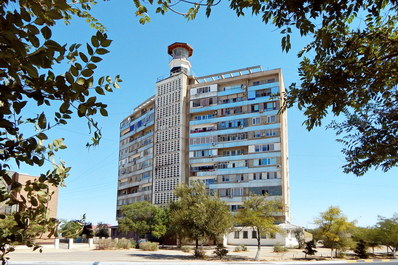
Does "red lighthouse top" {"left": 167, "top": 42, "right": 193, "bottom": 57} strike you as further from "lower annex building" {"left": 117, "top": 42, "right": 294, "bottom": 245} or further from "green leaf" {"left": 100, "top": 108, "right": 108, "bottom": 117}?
"green leaf" {"left": 100, "top": 108, "right": 108, "bottom": 117}

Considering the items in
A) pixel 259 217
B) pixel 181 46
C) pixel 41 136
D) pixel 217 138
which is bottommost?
pixel 259 217

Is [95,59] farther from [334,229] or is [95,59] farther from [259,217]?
[334,229]

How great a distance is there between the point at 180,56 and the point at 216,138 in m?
24.1

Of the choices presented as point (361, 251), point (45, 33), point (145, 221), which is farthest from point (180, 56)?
point (45, 33)

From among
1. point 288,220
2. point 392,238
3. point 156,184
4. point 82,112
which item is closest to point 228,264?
point 392,238

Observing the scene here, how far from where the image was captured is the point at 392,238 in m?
43.3

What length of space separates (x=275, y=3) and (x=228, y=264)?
2878cm

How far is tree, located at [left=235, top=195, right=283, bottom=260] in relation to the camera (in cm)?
3603

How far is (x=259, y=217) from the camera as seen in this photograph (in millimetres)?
36750

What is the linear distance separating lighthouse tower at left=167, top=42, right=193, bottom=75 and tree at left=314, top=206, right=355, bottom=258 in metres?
47.7

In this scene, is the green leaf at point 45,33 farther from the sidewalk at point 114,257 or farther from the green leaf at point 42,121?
the sidewalk at point 114,257

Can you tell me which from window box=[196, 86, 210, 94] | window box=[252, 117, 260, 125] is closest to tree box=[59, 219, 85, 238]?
window box=[252, 117, 260, 125]

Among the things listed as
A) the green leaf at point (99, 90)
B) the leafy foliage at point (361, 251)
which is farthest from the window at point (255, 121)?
the green leaf at point (99, 90)

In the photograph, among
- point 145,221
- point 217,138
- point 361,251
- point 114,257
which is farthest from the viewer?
point 217,138
